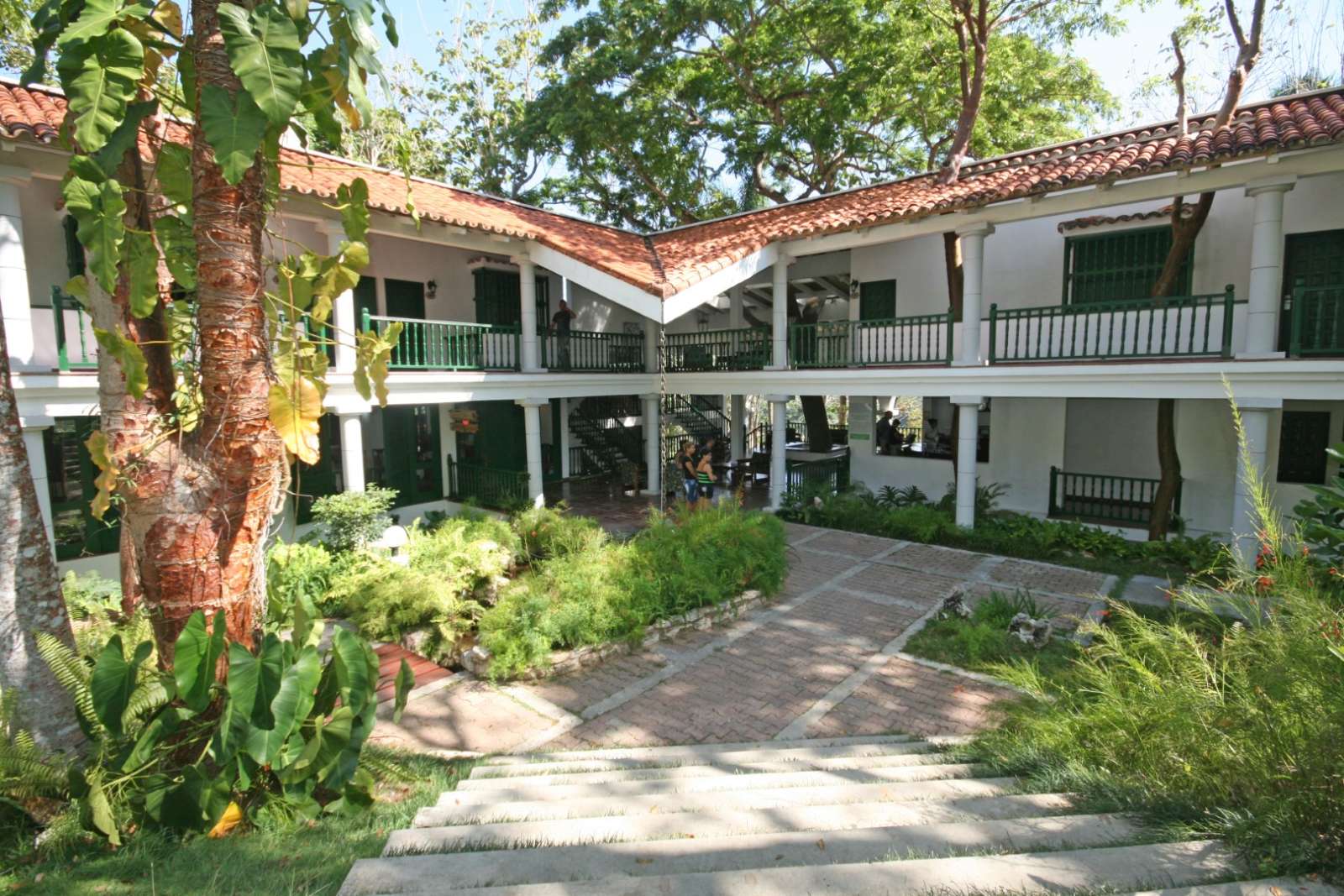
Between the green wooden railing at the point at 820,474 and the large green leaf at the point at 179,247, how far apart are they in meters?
11.6

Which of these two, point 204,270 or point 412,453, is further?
point 412,453

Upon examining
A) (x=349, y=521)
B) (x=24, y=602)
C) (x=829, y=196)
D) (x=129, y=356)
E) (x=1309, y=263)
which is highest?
(x=829, y=196)

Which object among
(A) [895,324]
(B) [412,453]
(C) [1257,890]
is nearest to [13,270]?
(B) [412,453]

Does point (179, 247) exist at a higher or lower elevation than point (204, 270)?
higher

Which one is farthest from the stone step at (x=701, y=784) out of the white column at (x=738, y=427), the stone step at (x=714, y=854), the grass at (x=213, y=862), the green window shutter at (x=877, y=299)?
the white column at (x=738, y=427)

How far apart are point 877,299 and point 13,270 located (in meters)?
13.9

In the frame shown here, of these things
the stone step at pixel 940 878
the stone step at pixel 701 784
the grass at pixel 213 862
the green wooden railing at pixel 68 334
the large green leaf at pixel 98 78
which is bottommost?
the stone step at pixel 701 784

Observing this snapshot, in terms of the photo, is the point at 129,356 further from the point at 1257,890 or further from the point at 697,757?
the point at 1257,890

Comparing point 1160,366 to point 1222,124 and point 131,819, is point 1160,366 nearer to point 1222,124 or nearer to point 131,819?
point 1222,124

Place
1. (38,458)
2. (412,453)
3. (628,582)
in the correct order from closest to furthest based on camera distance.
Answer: (38,458)
(628,582)
(412,453)

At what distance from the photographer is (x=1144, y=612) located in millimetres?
8195

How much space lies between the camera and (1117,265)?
11.7 meters

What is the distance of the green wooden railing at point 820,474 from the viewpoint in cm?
1415

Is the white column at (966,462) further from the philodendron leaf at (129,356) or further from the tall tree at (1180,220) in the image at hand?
the philodendron leaf at (129,356)
